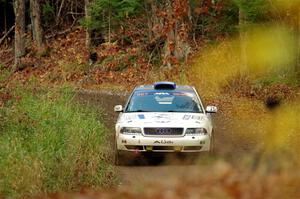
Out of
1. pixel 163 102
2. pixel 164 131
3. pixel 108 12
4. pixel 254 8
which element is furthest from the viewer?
pixel 108 12

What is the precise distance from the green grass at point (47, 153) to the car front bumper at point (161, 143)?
0.55 metres

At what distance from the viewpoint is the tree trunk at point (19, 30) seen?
42.0 m

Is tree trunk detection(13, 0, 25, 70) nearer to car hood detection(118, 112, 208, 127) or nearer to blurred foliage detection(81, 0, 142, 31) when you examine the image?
blurred foliage detection(81, 0, 142, 31)

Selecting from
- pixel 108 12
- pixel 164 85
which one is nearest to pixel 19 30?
pixel 108 12

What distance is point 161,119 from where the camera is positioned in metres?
13.5

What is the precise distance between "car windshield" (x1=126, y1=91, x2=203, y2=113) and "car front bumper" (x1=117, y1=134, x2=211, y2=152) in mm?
1185

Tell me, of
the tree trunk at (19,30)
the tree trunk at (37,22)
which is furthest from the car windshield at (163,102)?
the tree trunk at (37,22)

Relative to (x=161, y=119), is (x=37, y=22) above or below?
above

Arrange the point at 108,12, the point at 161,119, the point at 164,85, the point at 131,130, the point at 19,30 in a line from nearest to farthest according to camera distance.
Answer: the point at 131,130 → the point at 161,119 → the point at 164,85 → the point at 108,12 → the point at 19,30

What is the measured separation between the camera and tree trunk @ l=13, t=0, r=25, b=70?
42.0m

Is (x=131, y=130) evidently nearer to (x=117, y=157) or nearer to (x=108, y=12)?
(x=117, y=157)

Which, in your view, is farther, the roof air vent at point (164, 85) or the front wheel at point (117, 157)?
the roof air vent at point (164, 85)

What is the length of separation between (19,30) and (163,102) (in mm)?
29456

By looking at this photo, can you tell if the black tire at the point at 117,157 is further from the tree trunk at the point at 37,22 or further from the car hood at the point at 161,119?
the tree trunk at the point at 37,22
